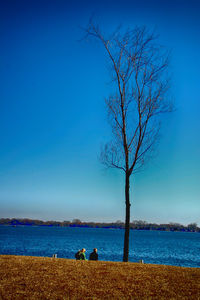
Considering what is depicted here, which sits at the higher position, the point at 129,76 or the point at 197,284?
the point at 129,76

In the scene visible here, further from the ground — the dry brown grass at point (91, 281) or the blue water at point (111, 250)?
the dry brown grass at point (91, 281)

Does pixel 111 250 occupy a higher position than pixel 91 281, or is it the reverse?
pixel 91 281

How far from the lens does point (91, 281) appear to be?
799 centimetres

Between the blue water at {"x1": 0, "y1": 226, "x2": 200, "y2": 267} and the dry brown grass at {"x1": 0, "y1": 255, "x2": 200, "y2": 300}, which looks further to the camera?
the blue water at {"x1": 0, "y1": 226, "x2": 200, "y2": 267}

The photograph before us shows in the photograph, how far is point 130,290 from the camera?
7266 millimetres

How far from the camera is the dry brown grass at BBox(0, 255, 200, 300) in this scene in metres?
6.82

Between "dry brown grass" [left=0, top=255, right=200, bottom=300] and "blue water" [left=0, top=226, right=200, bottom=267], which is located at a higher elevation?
"dry brown grass" [left=0, top=255, right=200, bottom=300]

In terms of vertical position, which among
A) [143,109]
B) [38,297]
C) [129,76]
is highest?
[129,76]

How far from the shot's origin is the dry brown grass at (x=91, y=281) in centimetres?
682

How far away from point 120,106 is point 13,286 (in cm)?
1136

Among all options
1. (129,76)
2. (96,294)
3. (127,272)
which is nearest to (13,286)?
(96,294)

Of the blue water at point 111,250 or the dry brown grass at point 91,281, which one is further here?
the blue water at point 111,250

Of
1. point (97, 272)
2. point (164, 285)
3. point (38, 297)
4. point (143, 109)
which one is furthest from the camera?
point (143, 109)

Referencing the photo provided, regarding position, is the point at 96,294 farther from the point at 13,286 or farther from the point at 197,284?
the point at 197,284
